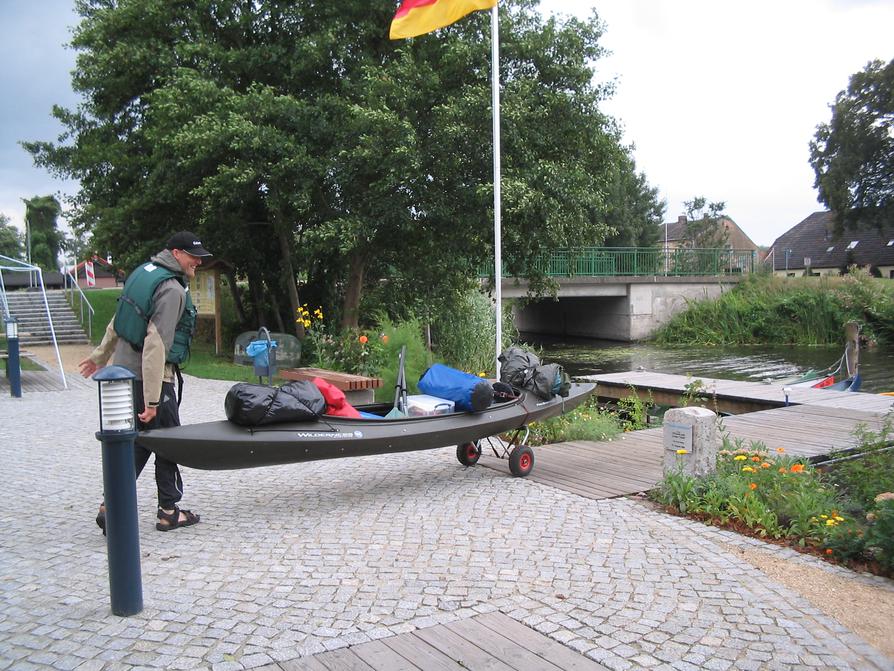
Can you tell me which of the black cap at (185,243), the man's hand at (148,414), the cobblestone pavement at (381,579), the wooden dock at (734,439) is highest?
the black cap at (185,243)

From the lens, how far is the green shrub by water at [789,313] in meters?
31.8

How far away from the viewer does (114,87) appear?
60.3ft

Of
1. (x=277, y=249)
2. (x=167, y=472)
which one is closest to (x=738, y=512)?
(x=167, y=472)

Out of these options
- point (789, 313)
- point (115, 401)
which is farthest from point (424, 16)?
point (789, 313)

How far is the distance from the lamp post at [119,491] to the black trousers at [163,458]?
1.19m

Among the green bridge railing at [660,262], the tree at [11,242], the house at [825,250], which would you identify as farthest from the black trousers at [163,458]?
the tree at [11,242]

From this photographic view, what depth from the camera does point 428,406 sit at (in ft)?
20.7

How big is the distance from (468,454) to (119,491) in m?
3.87

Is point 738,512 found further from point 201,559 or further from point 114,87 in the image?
point 114,87

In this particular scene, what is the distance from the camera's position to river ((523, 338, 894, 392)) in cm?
2198

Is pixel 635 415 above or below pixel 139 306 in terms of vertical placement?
below

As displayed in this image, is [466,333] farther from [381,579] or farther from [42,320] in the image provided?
[42,320]

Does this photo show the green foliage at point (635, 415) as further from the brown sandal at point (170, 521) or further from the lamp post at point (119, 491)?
the lamp post at point (119, 491)

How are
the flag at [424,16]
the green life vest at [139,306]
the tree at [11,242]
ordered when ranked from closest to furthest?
the green life vest at [139,306] < the flag at [424,16] < the tree at [11,242]
